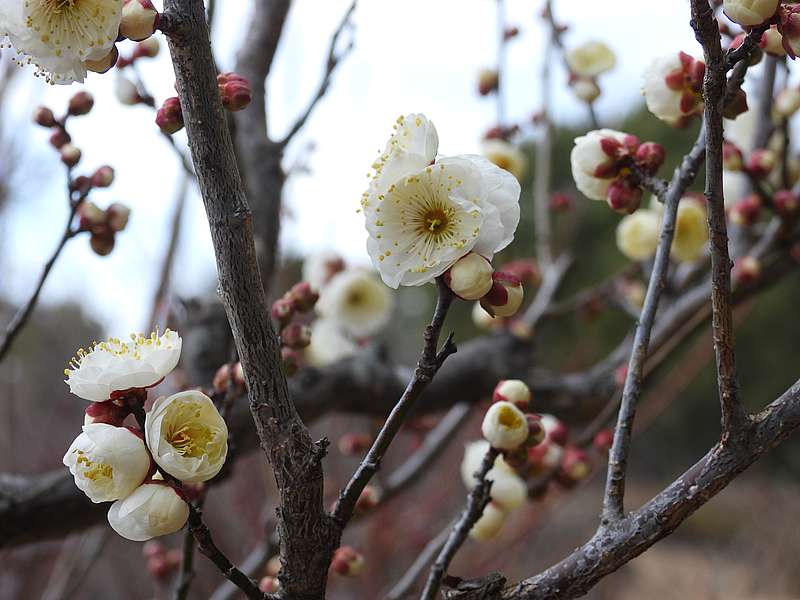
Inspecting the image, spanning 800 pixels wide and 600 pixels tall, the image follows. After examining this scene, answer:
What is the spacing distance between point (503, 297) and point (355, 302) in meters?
1.29

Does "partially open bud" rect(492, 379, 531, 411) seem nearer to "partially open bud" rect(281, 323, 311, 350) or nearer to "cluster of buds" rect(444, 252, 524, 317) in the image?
"cluster of buds" rect(444, 252, 524, 317)

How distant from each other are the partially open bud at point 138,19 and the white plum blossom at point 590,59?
1228 mm

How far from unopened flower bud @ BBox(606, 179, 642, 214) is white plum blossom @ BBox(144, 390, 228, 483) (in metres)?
0.49

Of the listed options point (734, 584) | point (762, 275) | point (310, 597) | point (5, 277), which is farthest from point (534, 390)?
point (734, 584)

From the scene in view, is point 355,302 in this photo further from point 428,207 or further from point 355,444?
point 428,207

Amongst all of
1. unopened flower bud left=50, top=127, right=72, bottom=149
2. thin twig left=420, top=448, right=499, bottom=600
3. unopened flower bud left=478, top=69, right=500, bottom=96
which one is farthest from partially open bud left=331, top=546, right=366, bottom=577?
unopened flower bud left=478, top=69, right=500, bottom=96

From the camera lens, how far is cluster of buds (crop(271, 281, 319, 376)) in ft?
3.28

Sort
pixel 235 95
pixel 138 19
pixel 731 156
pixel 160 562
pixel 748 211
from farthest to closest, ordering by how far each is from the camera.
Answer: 1. pixel 748 211
2. pixel 160 562
3. pixel 731 156
4. pixel 235 95
5. pixel 138 19

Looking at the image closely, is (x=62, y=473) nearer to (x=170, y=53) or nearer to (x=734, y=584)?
(x=170, y=53)

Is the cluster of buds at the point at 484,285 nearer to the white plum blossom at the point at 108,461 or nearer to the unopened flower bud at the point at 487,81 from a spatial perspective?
the white plum blossom at the point at 108,461

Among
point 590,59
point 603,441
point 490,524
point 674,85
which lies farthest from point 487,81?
point 490,524

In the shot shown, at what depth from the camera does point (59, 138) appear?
108 centimetres

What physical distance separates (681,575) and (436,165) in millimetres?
5726

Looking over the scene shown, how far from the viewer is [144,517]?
56 cm
